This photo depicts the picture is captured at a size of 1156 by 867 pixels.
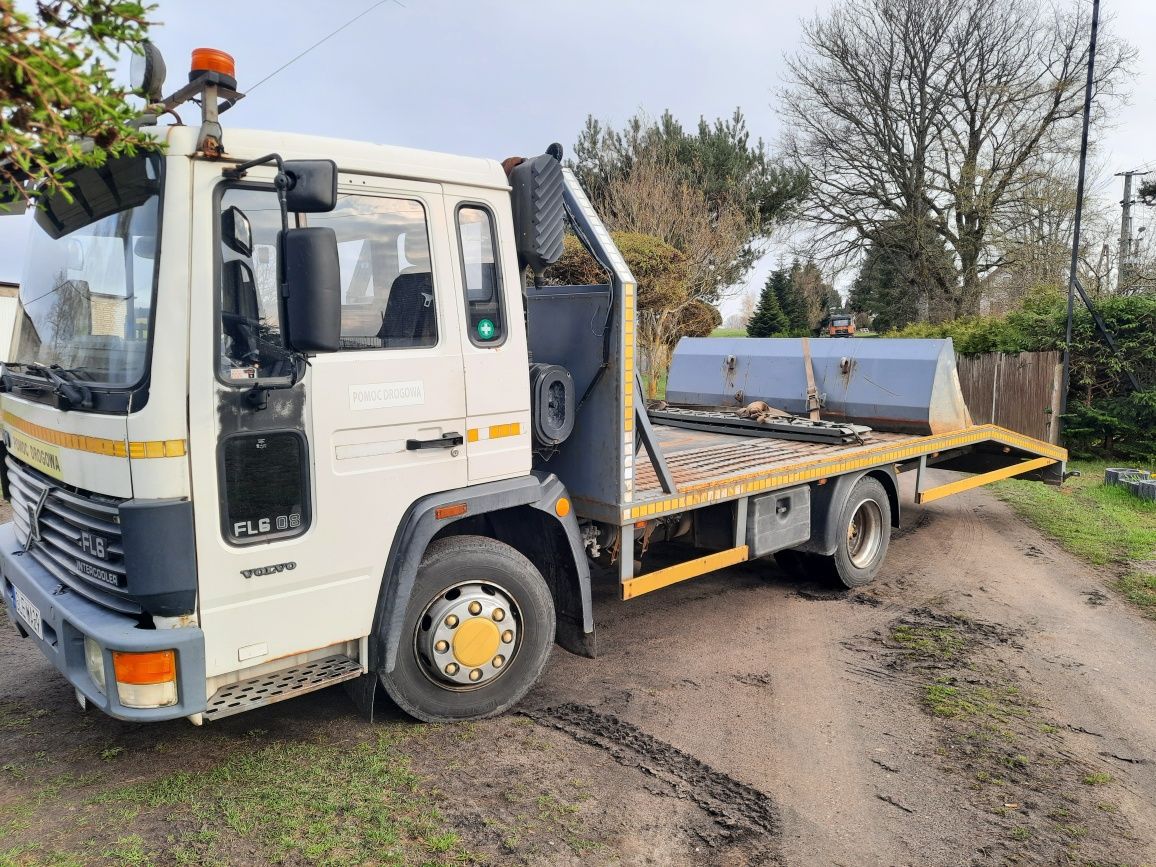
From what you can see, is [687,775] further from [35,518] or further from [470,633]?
[35,518]

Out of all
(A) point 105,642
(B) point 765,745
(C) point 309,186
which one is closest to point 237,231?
(C) point 309,186

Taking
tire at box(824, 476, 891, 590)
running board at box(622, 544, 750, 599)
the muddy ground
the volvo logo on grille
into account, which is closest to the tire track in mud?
the muddy ground

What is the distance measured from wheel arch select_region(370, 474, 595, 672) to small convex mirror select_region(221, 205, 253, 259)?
4.13 feet

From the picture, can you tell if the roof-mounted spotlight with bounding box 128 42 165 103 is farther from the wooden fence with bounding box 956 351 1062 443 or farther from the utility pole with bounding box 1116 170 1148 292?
the utility pole with bounding box 1116 170 1148 292

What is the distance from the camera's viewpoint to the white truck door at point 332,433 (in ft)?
10.3

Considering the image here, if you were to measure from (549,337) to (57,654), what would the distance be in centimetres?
280

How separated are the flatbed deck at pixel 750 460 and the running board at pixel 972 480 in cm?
32

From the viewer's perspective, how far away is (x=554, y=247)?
13.6 ft

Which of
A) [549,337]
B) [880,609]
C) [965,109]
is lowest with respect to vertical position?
[880,609]

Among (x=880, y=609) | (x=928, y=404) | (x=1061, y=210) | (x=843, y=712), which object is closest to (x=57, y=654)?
(x=843, y=712)

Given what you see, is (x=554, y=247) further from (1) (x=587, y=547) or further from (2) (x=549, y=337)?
(1) (x=587, y=547)

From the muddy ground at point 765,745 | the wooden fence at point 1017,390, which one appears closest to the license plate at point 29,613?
the muddy ground at point 765,745

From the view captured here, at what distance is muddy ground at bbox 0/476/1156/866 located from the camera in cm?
321

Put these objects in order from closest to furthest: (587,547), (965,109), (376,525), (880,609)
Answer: (376,525) < (587,547) < (880,609) < (965,109)
